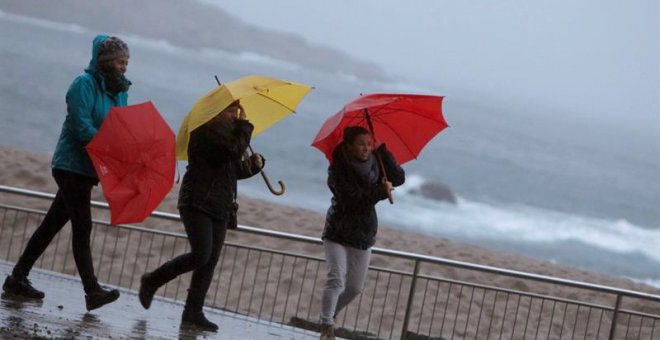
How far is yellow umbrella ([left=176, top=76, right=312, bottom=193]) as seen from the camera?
884 centimetres

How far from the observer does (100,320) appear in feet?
29.3

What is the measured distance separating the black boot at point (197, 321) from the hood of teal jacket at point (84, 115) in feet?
4.10

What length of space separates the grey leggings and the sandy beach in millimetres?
10340

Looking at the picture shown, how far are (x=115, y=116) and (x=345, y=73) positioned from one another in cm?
15927

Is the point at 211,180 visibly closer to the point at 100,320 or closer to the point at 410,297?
the point at 100,320

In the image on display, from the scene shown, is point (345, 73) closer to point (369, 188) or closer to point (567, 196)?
point (567, 196)

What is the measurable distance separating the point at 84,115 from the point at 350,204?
6.22ft

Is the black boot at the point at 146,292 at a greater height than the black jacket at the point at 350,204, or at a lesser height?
lesser

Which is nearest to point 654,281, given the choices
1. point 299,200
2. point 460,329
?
point 299,200

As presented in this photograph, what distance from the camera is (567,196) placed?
89812 millimetres

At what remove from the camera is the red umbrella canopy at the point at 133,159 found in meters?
8.63

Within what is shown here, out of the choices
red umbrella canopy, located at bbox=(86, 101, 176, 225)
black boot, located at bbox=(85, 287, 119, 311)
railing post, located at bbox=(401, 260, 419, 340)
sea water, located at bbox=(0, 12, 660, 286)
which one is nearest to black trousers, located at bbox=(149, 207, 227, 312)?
red umbrella canopy, located at bbox=(86, 101, 176, 225)

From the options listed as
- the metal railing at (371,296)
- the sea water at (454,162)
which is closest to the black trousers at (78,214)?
the metal railing at (371,296)

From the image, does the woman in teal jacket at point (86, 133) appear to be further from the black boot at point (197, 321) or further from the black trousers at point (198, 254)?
the black boot at point (197, 321)
